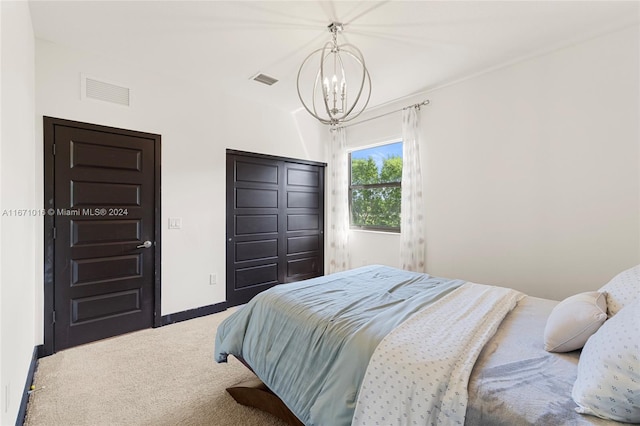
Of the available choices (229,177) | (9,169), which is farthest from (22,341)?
(229,177)

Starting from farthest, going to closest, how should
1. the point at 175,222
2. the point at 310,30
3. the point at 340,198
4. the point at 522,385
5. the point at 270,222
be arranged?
1. the point at 340,198
2. the point at 270,222
3. the point at 175,222
4. the point at 310,30
5. the point at 522,385

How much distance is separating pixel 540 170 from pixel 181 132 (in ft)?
12.0

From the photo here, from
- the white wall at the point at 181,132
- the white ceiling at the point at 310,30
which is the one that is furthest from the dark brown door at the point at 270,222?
the white ceiling at the point at 310,30

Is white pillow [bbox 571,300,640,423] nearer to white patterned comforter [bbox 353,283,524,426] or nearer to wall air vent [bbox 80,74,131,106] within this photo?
white patterned comforter [bbox 353,283,524,426]

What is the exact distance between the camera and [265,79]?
312cm

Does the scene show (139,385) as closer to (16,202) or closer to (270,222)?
(16,202)

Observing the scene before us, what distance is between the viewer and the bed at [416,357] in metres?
0.91

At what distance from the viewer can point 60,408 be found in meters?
1.73

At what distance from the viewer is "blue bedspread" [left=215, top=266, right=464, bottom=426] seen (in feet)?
3.96

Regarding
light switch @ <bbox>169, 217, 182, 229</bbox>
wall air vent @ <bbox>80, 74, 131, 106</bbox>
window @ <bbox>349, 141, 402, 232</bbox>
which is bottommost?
light switch @ <bbox>169, 217, 182, 229</bbox>

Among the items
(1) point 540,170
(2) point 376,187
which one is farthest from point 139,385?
(1) point 540,170

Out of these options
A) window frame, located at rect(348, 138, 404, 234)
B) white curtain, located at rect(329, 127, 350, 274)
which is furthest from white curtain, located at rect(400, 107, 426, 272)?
white curtain, located at rect(329, 127, 350, 274)

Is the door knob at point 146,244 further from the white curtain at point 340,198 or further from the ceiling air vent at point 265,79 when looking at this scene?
the white curtain at point 340,198

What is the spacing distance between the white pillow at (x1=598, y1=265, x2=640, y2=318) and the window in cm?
241
